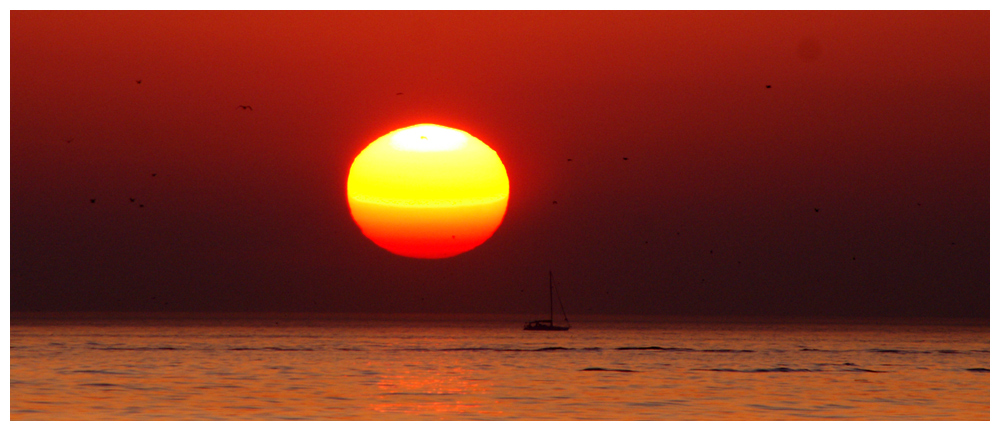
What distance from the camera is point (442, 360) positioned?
88.6 meters

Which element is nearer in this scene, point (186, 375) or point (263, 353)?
point (186, 375)

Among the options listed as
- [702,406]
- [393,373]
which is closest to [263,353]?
[393,373]

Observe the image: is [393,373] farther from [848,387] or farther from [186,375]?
[848,387]

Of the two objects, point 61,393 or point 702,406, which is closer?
point 702,406

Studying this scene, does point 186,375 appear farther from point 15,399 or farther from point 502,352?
point 502,352

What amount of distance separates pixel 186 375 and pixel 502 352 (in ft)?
142

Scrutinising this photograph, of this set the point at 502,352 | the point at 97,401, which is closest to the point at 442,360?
the point at 502,352
